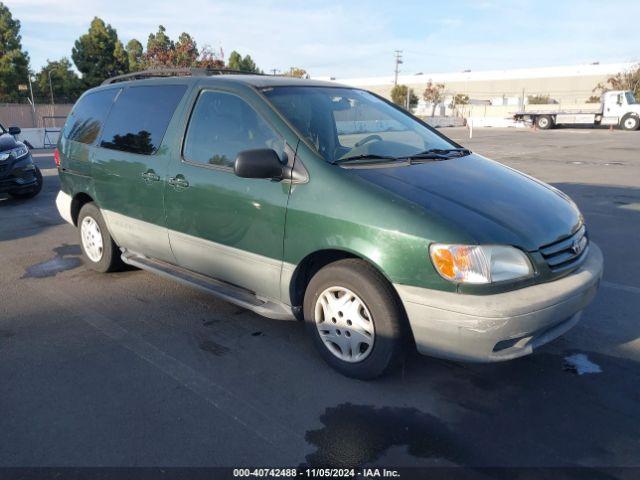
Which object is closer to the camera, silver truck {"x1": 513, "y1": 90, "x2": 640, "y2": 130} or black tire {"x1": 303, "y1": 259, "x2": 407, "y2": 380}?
black tire {"x1": 303, "y1": 259, "x2": 407, "y2": 380}

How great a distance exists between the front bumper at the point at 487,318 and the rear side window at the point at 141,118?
251 centimetres

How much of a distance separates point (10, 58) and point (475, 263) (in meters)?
48.7

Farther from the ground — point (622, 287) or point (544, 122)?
point (544, 122)

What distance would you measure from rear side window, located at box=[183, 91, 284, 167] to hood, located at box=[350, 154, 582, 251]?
773 mm

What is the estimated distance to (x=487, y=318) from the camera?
8.99 feet

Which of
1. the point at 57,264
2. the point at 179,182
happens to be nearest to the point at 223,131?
the point at 179,182

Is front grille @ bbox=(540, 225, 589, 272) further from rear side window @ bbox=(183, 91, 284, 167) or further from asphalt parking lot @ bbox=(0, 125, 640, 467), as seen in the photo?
rear side window @ bbox=(183, 91, 284, 167)

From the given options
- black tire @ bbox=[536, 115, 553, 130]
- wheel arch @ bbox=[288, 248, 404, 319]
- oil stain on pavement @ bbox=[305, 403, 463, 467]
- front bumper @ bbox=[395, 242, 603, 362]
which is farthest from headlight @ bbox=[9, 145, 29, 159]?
black tire @ bbox=[536, 115, 553, 130]

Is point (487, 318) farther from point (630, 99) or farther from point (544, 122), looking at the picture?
point (544, 122)

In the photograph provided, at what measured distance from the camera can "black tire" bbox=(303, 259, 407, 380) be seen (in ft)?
9.93

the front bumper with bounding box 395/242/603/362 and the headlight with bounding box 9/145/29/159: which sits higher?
the headlight with bounding box 9/145/29/159

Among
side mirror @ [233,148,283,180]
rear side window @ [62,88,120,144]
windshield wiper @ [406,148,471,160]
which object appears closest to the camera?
side mirror @ [233,148,283,180]

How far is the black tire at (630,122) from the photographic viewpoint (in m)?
35.2

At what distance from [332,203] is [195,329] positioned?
1.60 m
